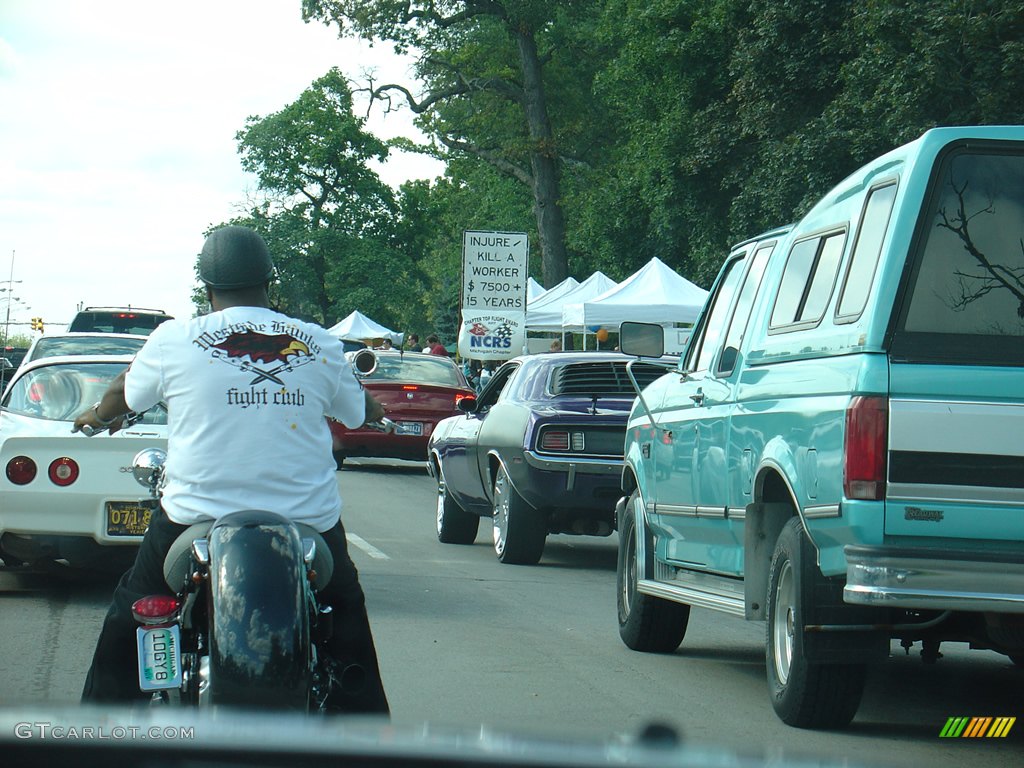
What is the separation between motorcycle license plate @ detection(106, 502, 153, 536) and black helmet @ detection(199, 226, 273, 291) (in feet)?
16.0

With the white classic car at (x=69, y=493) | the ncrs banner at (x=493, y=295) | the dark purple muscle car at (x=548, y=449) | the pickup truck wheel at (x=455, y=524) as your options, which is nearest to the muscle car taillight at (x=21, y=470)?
the white classic car at (x=69, y=493)

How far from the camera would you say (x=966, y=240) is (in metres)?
5.93

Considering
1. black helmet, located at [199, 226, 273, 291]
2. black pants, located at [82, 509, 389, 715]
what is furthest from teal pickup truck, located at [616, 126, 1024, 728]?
black helmet, located at [199, 226, 273, 291]

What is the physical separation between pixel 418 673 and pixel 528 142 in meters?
35.8

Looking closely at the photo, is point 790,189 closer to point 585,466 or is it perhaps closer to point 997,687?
point 585,466

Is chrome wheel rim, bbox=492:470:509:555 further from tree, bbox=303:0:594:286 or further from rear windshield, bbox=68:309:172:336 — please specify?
tree, bbox=303:0:594:286

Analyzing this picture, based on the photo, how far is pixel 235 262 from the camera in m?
4.58

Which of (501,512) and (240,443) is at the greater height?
(240,443)

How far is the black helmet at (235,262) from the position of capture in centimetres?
457

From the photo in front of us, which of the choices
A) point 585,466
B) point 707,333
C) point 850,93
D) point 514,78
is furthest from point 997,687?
point 514,78

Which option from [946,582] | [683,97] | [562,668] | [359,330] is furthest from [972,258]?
[359,330]

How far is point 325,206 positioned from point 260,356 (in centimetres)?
7911

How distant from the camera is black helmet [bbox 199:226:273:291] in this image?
457 centimetres

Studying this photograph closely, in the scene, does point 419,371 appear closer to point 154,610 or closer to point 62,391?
point 62,391
